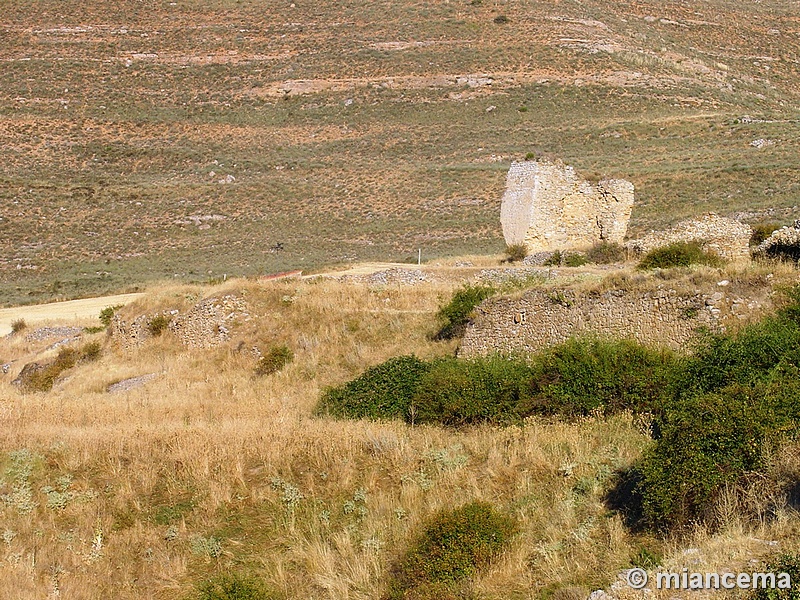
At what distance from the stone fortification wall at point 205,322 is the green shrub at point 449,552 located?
11.4 meters

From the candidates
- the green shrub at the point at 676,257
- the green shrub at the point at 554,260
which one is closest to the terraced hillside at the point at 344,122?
the green shrub at the point at 554,260

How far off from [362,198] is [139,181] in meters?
16.0

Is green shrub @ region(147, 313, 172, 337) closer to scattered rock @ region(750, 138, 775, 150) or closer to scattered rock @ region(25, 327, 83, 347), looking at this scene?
scattered rock @ region(25, 327, 83, 347)

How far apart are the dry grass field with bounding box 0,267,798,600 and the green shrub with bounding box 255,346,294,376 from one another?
9.25 feet

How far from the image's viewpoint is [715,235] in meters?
17.6

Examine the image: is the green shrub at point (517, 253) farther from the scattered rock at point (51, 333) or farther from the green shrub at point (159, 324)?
the scattered rock at point (51, 333)

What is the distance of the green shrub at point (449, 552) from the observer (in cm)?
700

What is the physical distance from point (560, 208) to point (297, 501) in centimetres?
1535

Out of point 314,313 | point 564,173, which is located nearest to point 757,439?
point 314,313

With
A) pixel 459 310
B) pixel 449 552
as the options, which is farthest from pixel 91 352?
pixel 449 552

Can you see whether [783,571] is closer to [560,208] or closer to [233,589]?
[233,589]

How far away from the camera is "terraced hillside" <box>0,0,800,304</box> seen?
4556 cm

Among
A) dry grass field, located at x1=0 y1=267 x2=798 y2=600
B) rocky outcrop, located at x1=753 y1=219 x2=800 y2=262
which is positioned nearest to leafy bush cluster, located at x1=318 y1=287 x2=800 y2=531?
dry grass field, located at x1=0 y1=267 x2=798 y2=600

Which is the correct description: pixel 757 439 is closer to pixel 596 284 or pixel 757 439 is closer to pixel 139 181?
pixel 596 284
